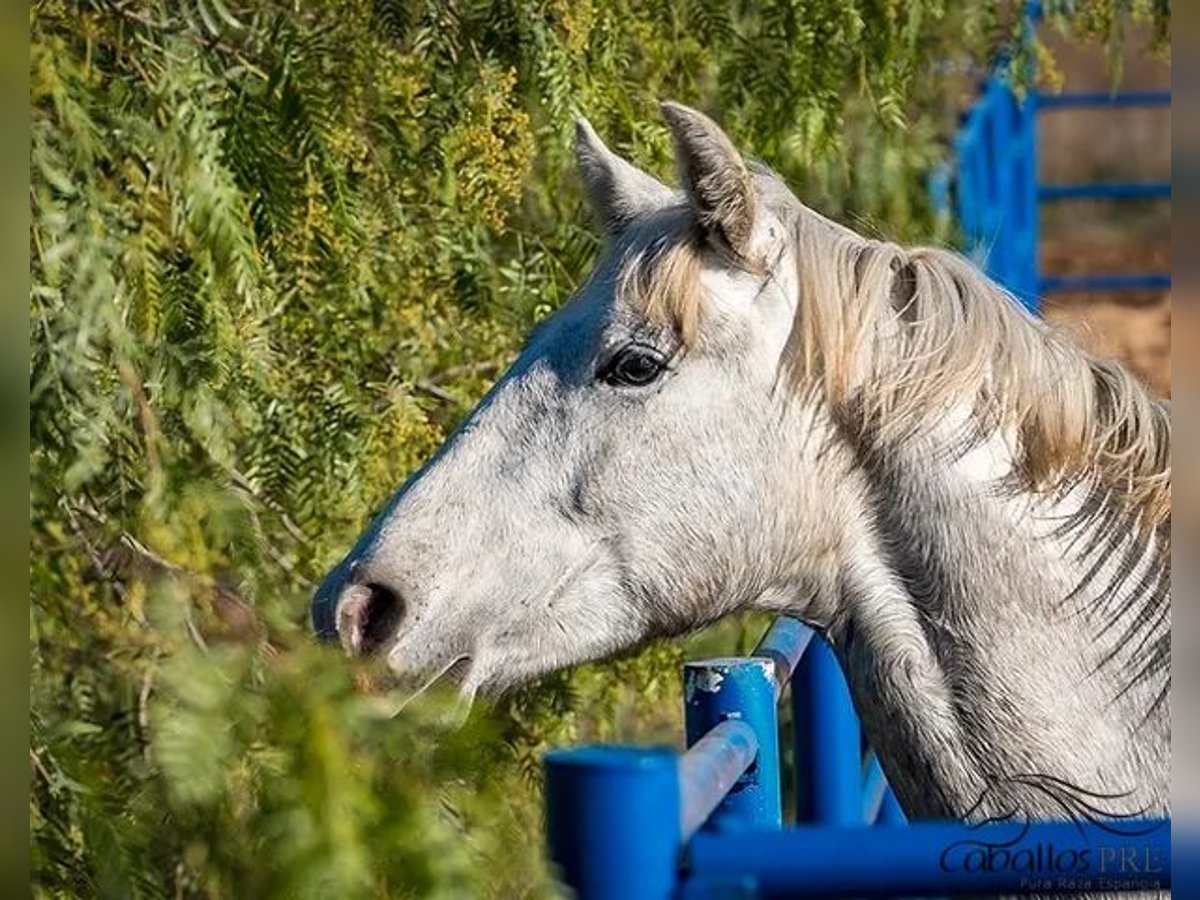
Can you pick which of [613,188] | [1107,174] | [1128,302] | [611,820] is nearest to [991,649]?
[613,188]

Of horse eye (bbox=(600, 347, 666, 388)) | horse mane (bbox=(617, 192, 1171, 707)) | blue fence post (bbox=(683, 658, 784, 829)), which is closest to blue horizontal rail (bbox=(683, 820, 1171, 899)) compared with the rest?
blue fence post (bbox=(683, 658, 784, 829))

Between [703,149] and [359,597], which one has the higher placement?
[703,149]

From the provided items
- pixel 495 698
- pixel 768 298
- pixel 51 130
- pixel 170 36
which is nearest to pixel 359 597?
pixel 495 698

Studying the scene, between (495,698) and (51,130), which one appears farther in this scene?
(51,130)

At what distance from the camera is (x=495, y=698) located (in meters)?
2.16

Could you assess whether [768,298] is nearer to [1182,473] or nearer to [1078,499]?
[1078,499]

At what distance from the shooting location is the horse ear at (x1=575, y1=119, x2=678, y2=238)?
2506 millimetres

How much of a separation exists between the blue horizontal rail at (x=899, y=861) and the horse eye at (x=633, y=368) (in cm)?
102

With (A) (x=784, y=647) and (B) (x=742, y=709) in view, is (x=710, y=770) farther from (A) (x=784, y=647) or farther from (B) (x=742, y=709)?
(A) (x=784, y=647)

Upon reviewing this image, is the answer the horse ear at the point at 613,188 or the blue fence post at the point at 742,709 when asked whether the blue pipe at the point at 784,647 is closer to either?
the blue fence post at the point at 742,709

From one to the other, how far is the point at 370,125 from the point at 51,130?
33.0 inches

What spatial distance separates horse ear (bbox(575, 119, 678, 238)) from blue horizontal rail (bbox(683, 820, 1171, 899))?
1420 millimetres

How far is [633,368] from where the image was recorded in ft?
7.09

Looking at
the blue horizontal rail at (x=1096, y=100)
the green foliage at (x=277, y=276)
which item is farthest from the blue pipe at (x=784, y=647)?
the blue horizontal rail at (x=1096, y=100)
